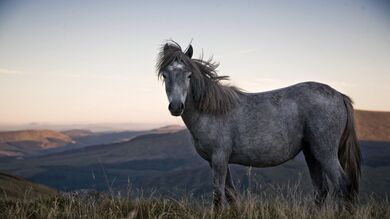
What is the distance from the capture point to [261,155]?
6359mm

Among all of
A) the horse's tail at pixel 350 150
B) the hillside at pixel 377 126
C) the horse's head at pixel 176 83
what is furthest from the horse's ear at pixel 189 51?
the hillside at pixel 377 126

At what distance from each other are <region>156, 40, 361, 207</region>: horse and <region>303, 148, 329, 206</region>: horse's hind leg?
18mm

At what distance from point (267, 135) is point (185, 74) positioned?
5.80 feet

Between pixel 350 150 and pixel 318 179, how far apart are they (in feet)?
2.60

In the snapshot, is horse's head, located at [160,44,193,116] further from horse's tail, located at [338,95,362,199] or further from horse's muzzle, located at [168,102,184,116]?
horse's tail, located at [338,95,362,199]

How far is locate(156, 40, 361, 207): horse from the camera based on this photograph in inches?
241

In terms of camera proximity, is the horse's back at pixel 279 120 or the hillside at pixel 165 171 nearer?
the horse's back at pixel 279 120

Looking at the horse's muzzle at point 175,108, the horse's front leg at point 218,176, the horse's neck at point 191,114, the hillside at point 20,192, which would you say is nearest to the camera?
the horse's muzzle at point 175,108

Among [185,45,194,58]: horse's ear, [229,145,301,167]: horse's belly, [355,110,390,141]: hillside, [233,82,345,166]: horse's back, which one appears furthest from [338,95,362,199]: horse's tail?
[355,110,390,141]: hillside

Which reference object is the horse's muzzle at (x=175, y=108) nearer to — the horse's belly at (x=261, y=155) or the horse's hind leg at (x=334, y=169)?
the horse's belly at (x=261, y=155)

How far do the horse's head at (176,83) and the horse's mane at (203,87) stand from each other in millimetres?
120

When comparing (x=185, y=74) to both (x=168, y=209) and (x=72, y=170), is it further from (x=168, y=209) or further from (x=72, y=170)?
(x=72, y=170)

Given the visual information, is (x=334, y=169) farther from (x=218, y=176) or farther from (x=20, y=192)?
(x=20, y=192)

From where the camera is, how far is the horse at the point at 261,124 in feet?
20.0
